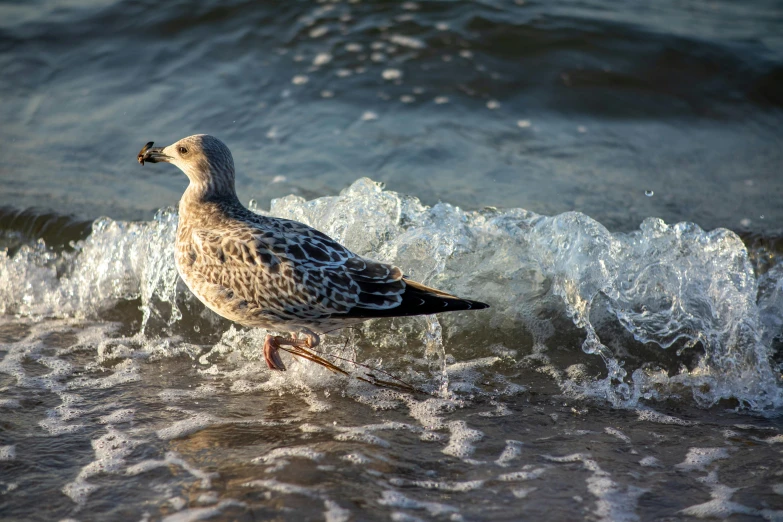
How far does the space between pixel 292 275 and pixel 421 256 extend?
164cm

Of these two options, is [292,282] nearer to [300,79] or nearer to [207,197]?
[207,197]

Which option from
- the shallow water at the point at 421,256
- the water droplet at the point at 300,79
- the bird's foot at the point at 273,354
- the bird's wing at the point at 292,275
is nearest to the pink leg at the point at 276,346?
the bird's foot at the point at 273,354

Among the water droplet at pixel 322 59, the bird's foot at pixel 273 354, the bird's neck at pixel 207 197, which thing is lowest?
the bird's foot at pixel 273 354

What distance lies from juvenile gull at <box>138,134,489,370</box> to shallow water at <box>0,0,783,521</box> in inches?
20.7

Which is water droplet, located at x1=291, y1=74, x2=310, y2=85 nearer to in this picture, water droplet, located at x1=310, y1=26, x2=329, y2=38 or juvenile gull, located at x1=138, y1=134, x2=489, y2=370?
water droplet, located at x1=310, y1=26, x2=329, y2=38

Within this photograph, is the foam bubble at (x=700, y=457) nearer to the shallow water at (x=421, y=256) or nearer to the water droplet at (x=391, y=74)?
the shallow water at (x=421, y=256)

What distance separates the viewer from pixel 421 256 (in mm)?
6215

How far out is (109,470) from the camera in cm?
404

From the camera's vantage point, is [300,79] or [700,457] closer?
[700,457]

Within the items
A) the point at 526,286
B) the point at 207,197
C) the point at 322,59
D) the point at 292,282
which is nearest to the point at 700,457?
the point at 526,286

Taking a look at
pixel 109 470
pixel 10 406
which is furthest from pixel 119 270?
pixel 109 470

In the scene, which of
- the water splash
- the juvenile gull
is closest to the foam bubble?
the water splash

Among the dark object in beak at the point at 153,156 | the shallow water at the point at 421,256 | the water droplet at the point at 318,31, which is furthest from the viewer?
the water droplet at the point at 318,31

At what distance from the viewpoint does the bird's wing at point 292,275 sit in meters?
4.81
